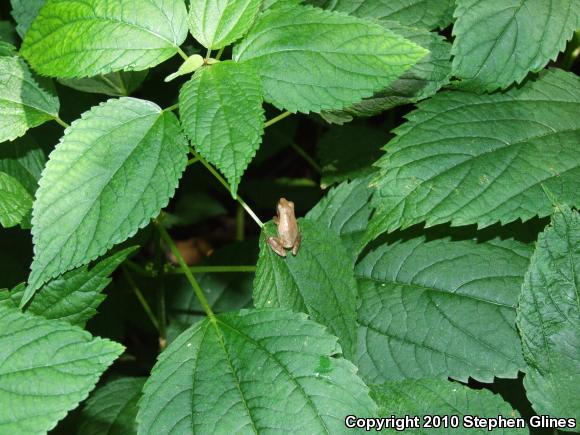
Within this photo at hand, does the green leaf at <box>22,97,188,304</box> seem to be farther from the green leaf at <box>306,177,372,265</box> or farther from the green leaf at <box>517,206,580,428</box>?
the green leaf at <box>517,206,580,428</box>

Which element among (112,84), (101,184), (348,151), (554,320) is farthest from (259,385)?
(348,151)

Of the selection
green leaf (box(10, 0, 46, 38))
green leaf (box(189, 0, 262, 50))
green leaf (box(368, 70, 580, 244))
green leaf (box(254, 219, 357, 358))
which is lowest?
green leaf (box(254, 219, 357, 358))

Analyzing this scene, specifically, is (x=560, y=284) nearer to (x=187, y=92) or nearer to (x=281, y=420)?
(x=281, y=420)

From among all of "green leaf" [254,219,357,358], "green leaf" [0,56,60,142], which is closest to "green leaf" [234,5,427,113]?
"green leaf" [254,219,357,358]

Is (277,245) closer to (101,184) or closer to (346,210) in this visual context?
(346,210)

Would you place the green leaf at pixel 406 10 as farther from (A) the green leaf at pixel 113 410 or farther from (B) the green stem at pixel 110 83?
(A) the green leaf at pixel 113 410

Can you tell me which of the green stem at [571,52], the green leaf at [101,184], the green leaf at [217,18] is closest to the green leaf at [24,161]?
the green leaf at [101,184]
